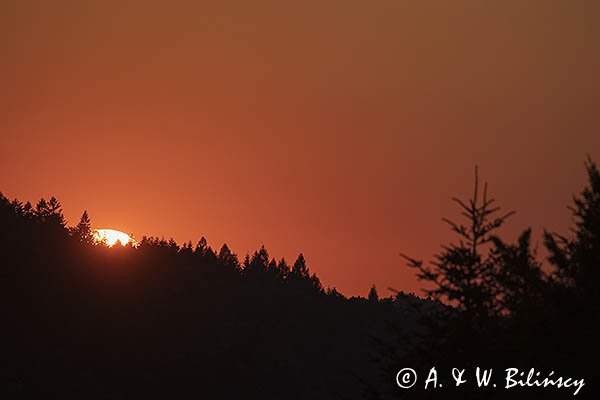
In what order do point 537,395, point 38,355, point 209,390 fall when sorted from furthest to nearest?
1. point 209,390
2. point 38,355
3. point 537,395

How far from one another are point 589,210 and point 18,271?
629ft

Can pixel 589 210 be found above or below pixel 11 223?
below

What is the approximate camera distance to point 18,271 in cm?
19825

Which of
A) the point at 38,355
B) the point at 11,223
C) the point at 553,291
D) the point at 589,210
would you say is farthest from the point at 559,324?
the point at 11,223

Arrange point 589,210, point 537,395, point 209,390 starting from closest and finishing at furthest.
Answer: point 537,395
point 589,210
point 209,390

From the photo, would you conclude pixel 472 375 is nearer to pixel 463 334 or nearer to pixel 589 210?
pixel 463 334

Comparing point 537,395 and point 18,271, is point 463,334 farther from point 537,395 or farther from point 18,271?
point 18,271

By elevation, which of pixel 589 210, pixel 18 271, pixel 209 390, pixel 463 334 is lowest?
pixel 463 334

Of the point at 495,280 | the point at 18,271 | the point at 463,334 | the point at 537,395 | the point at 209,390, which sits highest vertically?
the point at 18,271

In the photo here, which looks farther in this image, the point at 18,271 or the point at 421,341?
the point at 18,271

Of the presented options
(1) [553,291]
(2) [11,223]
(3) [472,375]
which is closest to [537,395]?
(3) [472,375]

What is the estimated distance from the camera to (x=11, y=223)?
195 meters

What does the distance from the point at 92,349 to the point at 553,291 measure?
18276 cm

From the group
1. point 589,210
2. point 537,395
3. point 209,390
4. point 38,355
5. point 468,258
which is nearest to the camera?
point 537,395
